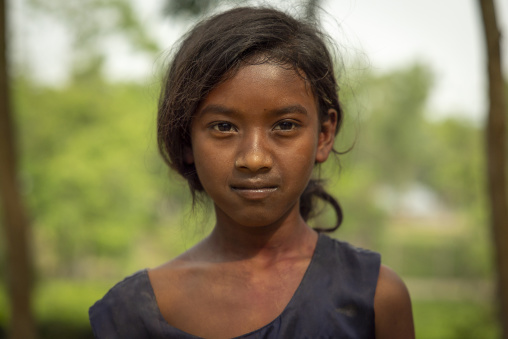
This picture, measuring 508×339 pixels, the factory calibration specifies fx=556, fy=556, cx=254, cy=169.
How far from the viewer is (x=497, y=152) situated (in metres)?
4.12

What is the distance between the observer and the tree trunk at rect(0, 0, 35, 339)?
5590 millimetres

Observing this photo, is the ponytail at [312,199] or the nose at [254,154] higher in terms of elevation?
the nose at [254,154]

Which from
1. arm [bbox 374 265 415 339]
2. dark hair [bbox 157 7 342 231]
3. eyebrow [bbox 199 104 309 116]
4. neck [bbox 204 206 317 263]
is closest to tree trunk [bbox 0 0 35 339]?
dark hair [bbox 157 7 342 231]

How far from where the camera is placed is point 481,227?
20531 mm

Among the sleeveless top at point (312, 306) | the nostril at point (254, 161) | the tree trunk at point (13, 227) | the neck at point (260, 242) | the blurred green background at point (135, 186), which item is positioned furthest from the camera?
the blurred green background at point (135, 186)

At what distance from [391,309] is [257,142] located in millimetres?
735

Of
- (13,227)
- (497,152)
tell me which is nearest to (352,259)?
(497,152)

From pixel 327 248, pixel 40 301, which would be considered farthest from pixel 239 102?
pixel 40 301

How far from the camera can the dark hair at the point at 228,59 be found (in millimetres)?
1800

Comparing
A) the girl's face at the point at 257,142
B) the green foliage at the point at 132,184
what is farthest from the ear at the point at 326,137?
the green foliage at the point at 132,184

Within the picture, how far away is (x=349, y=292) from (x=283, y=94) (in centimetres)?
69

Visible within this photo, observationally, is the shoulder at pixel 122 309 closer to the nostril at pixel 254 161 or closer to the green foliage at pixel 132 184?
the nostril at pixel 254 161

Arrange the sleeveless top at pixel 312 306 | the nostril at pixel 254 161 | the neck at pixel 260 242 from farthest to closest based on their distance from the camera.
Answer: the neck at pixel 260 242 < the sleeveless top at pixel 312 306 < the nostril at pixel 254 161

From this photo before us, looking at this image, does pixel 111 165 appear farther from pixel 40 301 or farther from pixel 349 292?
pixel 349 292
